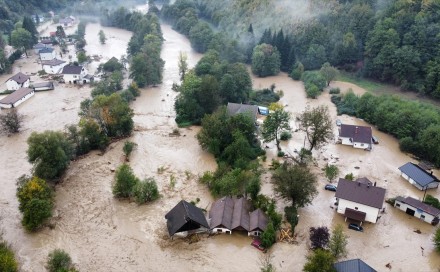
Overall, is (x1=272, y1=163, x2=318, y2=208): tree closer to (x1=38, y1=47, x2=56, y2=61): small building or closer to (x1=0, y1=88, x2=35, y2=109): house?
(x1=0, y1=88, x2=35, y2=109): house

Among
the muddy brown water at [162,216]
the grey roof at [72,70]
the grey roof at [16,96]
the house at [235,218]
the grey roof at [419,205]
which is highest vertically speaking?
the grey roof at [72,70]

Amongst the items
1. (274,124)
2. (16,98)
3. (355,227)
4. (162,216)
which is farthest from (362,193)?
(16,98)

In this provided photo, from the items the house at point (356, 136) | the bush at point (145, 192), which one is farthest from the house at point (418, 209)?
the bush at point (145, 192)

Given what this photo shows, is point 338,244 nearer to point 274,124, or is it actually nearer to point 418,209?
point 418,209

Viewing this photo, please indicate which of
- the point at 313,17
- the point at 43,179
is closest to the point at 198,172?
the point at 43,179

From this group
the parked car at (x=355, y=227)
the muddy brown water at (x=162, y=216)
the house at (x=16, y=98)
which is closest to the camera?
the muddy brown water at (x=162, y=216)

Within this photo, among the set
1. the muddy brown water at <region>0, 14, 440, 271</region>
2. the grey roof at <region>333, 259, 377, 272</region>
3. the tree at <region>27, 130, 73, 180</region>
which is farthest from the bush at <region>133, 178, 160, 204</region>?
the grey roof at <region>333, 259, 377, 272</region>

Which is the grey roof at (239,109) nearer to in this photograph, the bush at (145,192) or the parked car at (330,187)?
the parked car at (330,187)
